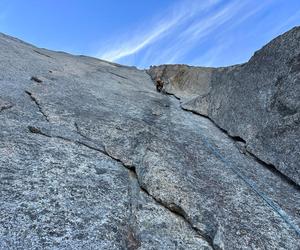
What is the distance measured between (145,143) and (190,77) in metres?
15.0

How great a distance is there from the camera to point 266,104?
11977 millimetres

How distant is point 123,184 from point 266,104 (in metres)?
6.03

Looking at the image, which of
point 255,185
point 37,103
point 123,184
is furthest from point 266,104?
point 37,103

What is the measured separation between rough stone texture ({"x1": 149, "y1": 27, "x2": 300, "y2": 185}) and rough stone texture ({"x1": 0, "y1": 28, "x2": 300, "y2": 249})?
47 centimetres

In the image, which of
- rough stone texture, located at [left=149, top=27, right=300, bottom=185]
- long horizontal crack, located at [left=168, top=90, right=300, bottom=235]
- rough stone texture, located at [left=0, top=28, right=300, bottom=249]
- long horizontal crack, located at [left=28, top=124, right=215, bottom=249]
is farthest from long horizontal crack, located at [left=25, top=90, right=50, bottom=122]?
rough stone texture, located at [left=149, top=27, right=300, bottom=185]

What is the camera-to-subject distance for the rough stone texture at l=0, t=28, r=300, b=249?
6.12 metres

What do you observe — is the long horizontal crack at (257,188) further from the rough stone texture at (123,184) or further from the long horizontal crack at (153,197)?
the long horizontal crack at (153,197)

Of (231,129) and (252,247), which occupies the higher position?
(231,129)

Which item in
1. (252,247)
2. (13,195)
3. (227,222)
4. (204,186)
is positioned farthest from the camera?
(204,186)

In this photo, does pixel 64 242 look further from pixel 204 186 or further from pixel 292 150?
pixel 292 150

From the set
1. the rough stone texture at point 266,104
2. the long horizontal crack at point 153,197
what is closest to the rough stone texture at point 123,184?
the long horizontal crack at point 153,197

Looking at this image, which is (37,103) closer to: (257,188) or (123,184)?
(123,184)

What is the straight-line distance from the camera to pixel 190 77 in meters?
24.3

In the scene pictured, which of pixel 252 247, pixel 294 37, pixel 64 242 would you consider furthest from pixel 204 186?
pixel 294 37
